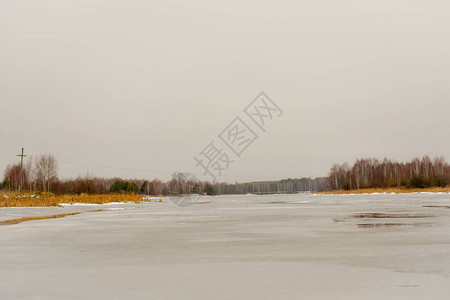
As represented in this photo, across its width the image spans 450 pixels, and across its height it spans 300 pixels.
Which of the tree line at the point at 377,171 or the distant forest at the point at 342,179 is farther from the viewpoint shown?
→ the tree line at the point at 377,171

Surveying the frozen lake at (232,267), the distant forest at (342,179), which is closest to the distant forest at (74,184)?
the distant forest at (342,179)

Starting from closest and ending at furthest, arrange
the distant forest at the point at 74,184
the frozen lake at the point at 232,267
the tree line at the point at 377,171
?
1. the frozen lake at the point at 232,267
2. the distant forest at the point at 74,184
3. the tree line at the point at 377,171

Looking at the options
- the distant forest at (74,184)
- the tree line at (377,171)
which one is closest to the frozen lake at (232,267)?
the distant forest at (74,184)

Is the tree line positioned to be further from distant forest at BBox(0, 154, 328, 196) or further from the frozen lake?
the frozen lake

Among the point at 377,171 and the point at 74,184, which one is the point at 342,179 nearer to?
the point at 377,171

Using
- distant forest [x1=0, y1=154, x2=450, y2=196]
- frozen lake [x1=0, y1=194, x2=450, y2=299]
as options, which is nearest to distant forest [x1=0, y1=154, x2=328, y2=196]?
distant forest [x1=0, y1=154, x2=450, y2=196]

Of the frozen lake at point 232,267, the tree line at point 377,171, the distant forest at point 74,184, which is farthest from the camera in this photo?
the tree line at point 377,171

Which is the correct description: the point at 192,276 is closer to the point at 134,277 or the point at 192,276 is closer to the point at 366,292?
the point at 134,277

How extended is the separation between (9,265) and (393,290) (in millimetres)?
6107

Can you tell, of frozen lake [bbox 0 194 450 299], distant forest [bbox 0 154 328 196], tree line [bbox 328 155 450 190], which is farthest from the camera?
tree line [bbox 328 155 450 190]

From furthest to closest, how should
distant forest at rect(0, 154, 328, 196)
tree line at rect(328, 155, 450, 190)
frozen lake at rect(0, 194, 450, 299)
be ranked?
tree line at rect(328, 155, 450, 190), distant forest at rect(0, 154, 328, 196), frozen lake at rect(0, 194, 450, 299)

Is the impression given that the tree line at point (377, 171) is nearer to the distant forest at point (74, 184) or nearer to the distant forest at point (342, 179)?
the distant forest at point (342, 179)

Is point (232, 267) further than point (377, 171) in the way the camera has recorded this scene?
No

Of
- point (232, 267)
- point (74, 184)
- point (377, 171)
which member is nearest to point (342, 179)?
point (377, 171)
